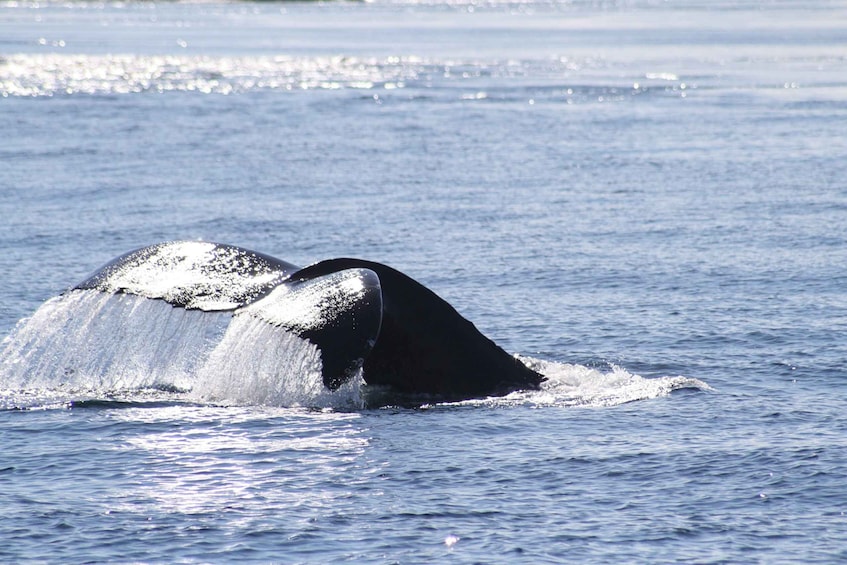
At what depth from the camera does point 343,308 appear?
9125mm

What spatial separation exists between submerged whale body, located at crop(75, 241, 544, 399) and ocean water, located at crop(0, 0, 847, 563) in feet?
0.84

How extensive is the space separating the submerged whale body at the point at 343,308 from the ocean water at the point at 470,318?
10.1 inches

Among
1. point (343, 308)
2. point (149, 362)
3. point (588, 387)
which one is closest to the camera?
point (343, 308)

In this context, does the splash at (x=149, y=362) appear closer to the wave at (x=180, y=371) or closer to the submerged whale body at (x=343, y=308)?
the wave at (x=180, y=371)

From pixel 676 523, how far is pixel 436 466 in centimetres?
171

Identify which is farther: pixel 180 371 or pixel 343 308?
pixel 180 371

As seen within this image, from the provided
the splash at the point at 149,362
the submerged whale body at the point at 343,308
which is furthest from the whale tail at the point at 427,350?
the splash at the point at 149,362

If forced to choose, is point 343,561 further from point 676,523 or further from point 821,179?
point 821,179

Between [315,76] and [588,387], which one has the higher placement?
[315,76]

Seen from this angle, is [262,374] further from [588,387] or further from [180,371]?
[588,387]

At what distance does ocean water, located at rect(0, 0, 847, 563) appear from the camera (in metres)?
8.23

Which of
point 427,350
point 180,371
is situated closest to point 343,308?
point 427,350

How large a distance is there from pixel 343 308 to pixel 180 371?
2890 mm

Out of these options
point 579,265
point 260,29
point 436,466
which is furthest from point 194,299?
point 260,29
